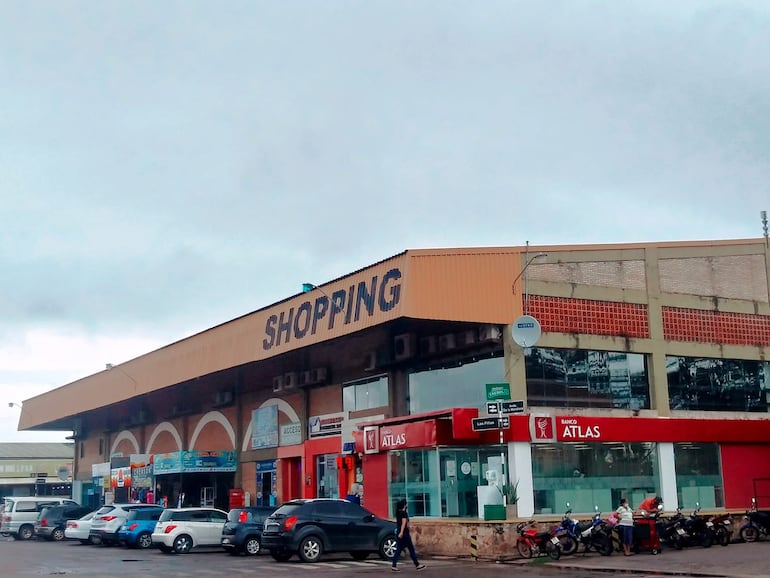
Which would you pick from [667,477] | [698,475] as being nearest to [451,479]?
[667,477]

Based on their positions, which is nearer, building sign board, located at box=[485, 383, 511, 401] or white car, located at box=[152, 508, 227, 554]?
building sign board, located at box=[485, 383, 511, 401]

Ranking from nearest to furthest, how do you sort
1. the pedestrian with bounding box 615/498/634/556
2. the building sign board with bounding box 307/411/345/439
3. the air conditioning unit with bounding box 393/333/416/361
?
the pedestrian with bounding box 615/498/634/556
the air conditioning unit with bounding box 393/333/416/361
the building sign board with bounding box 307/411/345/439

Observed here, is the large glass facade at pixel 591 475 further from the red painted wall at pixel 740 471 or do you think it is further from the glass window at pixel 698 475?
the red painted wall at pixel 740 471

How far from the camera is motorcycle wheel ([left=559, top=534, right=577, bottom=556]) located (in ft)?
80.5

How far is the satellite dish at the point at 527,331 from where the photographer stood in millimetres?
26891

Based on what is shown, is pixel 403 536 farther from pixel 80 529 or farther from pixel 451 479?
pixel 80 529

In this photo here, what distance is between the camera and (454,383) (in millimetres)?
29875

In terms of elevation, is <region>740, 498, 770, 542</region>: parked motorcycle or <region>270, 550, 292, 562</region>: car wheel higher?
<region>740, 498, 770, 542</region>: parked motorcycle

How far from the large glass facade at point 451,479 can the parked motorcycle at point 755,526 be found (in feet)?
25.0

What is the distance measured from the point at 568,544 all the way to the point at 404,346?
911 centimetres

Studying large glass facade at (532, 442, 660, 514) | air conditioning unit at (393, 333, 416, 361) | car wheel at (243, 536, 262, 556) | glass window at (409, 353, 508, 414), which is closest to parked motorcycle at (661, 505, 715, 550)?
large glass facade at (532, 442, 660, 514)

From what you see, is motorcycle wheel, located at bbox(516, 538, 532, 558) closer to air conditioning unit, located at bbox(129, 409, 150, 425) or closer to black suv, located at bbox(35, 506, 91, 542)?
black suv, located at bbox(35, 506, 91, 542)

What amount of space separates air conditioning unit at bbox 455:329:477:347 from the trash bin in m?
5.16

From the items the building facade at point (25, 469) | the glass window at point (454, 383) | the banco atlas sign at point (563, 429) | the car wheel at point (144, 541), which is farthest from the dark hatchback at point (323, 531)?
the building facade at point (25, 469)
